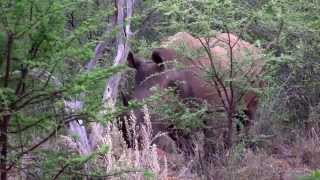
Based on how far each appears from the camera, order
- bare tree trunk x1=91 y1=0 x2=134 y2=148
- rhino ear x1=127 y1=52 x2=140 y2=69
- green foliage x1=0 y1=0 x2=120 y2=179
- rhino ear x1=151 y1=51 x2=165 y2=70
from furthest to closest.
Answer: rhino ear x1=127 y1=52 x2=140 y2=69, rhino ear x1=151 y1=51 x2=165 y2=70, bare tree trunk x1=91 y1=0 x2=134 y2=148, green foliage x1=0 y1=0 x2=120 y2=179

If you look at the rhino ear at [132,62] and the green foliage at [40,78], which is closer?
the green foliage at [40,78]

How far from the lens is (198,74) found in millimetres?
8992

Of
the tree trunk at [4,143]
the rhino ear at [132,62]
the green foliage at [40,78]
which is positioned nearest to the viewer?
the green foliage at [40,78]

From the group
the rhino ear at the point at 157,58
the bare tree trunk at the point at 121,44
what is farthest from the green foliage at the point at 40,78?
the rhino ear at the point at 157,58

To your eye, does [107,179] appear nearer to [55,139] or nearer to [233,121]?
[55,139]

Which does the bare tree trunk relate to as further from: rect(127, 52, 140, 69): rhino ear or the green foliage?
the green foliage

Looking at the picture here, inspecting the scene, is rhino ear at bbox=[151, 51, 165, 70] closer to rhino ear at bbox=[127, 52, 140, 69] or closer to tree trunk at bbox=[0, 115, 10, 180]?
rhino ear at bbox=[127, 52, 140, 69]

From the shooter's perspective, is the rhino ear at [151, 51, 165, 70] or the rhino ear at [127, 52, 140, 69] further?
the rhino ear at [127, 52, 140, 69]

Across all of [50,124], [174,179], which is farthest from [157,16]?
[50,124]

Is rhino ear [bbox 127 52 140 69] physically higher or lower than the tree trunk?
higher

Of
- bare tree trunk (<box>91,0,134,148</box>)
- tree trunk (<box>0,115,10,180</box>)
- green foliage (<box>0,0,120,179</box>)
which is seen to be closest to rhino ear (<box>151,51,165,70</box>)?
bare tree trunk (<box>91,0,134,148</box>)

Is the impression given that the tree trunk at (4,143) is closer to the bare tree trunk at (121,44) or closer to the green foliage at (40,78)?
the green foliage at (40,78)

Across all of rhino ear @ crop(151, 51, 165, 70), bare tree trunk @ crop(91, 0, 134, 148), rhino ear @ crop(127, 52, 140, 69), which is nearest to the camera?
bare tree trunk @ crop(91, 0, 134, 148)

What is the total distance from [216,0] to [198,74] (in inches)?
46.3
